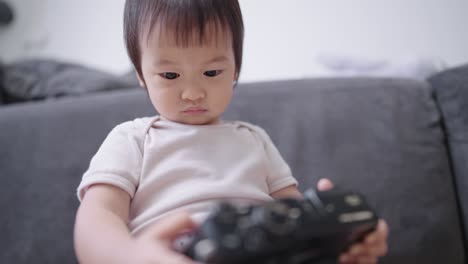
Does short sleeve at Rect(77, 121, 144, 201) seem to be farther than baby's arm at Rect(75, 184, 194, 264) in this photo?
Yes

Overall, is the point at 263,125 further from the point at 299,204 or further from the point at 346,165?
the point at 299,204

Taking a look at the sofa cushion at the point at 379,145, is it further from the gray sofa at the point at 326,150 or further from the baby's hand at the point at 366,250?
the baby's hand at the point at 366,250

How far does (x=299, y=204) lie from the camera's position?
308 mm

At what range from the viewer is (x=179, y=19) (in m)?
0.42

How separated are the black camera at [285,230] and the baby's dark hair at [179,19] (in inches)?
8.4

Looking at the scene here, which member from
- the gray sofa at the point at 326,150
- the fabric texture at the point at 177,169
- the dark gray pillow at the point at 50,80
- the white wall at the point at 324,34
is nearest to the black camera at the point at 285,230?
the fabric texture at the point at 177,169

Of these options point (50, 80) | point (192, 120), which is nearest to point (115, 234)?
point (192, 120)

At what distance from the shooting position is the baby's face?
Result: 43 cm

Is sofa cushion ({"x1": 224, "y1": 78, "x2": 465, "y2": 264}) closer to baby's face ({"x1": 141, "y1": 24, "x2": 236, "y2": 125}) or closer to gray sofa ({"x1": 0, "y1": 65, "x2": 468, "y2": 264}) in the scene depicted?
gray sofa ({"x1": 0, "y1": 65, "x2": 468, "y2": 264})

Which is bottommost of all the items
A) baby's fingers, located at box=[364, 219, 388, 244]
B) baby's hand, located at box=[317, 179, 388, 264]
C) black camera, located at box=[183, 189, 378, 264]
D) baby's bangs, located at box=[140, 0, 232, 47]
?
baby's hand, located at box=[317, 179, 388, 264]

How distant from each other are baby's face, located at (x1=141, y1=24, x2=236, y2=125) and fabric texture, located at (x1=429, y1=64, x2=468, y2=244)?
0.49 meters

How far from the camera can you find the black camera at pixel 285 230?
0.87ft

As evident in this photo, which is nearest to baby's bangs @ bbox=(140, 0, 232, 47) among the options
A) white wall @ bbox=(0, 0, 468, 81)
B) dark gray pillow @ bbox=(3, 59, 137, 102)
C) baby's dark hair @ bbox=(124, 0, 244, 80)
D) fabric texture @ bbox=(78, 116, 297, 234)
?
baby's dark hair @ bbox=(124, 0, 244, 80)

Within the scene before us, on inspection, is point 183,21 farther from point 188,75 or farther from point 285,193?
point 285,193
